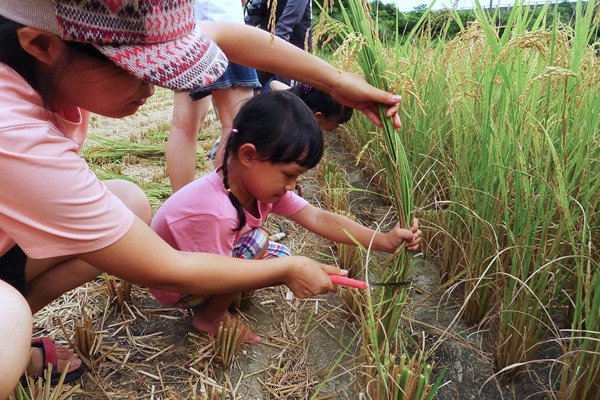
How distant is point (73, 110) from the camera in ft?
3.44

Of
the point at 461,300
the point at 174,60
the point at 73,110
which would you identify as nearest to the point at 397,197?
the point at 461,300

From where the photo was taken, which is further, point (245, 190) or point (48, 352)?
point (245, 190)

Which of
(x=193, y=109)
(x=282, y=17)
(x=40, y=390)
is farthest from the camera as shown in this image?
(x=282, y=17)

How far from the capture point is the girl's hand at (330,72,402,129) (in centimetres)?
130

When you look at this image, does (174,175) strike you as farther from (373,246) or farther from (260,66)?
(373,246)

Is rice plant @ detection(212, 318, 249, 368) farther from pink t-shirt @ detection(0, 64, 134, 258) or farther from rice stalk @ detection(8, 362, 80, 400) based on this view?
pink t-shirt @ detection(0, 64, 134, 258)

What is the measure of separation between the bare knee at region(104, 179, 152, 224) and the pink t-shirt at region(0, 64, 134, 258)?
508 mm

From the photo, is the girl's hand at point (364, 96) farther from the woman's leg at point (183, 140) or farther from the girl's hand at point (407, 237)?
the woman's leg at point (183, 140)

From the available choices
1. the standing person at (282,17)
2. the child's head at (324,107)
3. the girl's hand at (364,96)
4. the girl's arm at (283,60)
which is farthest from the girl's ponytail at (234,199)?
the standing person at (282,17)

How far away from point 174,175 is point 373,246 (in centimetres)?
100

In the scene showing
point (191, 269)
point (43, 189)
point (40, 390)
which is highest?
point (43, 189)

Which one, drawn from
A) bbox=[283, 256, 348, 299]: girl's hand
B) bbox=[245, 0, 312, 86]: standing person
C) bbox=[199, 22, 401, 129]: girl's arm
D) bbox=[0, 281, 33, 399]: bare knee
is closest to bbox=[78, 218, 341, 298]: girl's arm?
bbox=[283, 256, 348, 299]: girl's hand

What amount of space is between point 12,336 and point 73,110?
0.47m

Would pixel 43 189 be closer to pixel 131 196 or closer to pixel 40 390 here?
pixel 40 390
